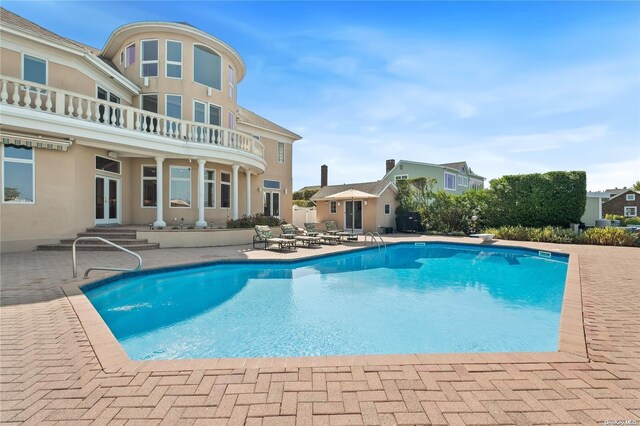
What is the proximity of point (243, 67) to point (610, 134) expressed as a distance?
63.4ft

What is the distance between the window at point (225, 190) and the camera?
57.2 ft

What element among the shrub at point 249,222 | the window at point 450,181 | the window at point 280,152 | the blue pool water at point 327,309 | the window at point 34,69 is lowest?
the blue pool water at point 327,309

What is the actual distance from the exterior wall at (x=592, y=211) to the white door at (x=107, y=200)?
33500 millimetres

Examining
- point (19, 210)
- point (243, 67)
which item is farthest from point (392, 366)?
point (243, 67)

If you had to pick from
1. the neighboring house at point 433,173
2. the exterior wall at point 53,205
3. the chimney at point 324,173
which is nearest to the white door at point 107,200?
the exterior wall at point 53,205

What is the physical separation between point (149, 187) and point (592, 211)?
1320 inches

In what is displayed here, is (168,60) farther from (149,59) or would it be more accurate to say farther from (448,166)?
(448,166)

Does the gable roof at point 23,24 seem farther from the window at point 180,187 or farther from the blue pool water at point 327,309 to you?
the blue pool water at point 327,309

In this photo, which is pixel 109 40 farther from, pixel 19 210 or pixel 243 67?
pixel 19 210

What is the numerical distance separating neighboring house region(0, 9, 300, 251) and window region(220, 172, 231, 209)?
8 centimetres

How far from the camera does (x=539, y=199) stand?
62.7ft

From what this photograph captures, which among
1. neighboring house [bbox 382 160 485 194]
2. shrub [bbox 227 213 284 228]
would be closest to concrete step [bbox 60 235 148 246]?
shrub [bbox 227 213 284 228]

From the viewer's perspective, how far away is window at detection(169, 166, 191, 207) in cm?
1563

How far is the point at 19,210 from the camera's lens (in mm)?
10742
